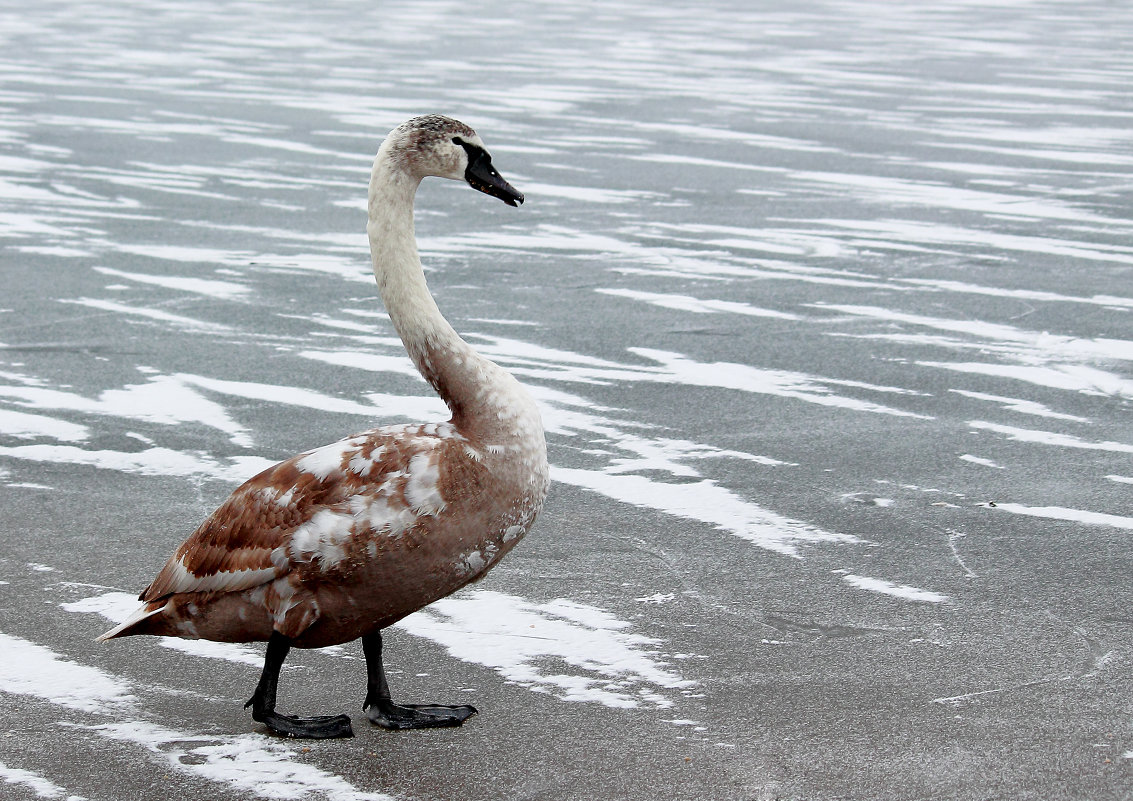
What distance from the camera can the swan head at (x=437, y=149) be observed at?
443cm

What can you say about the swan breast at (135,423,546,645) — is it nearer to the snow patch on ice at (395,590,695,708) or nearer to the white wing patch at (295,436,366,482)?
the white wing patch at (295,436,366,482)

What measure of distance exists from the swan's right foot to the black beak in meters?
1.46

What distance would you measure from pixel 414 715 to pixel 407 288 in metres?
1.13

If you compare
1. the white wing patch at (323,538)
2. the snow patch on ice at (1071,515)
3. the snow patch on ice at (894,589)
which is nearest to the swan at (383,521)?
the white wing patch at (323,538)

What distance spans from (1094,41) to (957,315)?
15.7m

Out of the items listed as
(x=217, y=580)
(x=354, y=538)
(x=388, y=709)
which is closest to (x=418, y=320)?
(x=354, y=538)

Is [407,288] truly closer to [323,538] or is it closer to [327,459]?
[327,459]

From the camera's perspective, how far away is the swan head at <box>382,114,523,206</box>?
14.5 feet

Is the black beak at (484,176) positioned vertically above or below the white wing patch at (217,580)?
above

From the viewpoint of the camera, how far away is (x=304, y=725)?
4.24 m

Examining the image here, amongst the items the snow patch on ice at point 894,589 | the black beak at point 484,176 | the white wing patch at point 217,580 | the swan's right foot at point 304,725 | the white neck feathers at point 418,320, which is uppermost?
the black beak at point 484,176

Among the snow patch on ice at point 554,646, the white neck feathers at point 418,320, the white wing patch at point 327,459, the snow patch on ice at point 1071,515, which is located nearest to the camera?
the white wing patch at point 327,459

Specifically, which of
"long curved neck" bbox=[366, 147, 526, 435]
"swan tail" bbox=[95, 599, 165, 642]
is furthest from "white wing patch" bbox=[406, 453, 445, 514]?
"swan tail" bbox=[95, 599, 165, 642]

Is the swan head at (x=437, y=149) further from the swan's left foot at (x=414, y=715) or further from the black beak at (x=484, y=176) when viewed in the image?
the swan's left foot at (x=414, y=715)
